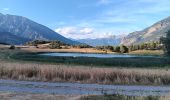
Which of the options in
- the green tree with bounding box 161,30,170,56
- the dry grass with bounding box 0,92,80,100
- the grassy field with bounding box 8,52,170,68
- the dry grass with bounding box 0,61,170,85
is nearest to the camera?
the dry grass with bounding box 0,92,80,100

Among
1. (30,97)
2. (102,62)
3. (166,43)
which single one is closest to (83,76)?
(30,97)

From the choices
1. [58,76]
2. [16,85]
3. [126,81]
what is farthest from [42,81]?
[126,81]

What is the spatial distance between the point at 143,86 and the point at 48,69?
11.2m

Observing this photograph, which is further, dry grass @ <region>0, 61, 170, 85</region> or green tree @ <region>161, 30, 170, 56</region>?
green tree @ <region>161, 30, 170, 56</region>

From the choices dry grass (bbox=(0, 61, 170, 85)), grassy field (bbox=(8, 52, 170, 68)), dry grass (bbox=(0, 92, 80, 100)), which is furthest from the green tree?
dry grass (bbox=(0, 92, 80, 100))

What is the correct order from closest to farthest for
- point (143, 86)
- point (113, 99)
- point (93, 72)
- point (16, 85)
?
point (113, 99)
point (16, 85)
point (143, 86)
point (93, 72)

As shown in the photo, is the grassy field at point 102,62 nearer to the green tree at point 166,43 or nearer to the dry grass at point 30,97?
the green tree at point 166,43

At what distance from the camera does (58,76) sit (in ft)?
140

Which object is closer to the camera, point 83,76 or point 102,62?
point 83,76

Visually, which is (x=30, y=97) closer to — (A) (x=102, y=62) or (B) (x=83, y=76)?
(B) (x=83, y=76)

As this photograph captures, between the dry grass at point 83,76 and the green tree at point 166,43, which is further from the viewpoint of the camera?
the green tree at point 166,43

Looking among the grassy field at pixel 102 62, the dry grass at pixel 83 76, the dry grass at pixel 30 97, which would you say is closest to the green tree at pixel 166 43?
the grassy field at pixel 102 62

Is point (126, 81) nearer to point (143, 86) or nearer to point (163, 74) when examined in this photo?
point (143, 86)

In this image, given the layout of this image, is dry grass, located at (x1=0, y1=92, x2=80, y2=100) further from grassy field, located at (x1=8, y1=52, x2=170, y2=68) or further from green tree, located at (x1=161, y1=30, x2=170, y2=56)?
green tree, located at (x1=161, y1=30, x2=170, y2=56)
